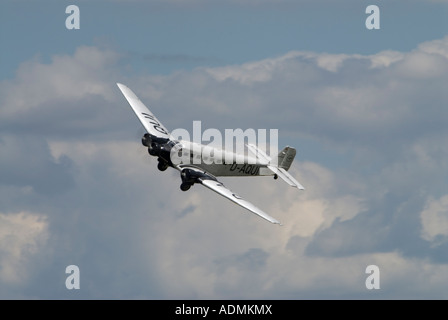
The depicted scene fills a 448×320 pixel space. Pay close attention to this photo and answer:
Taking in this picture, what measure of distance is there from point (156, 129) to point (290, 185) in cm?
1432

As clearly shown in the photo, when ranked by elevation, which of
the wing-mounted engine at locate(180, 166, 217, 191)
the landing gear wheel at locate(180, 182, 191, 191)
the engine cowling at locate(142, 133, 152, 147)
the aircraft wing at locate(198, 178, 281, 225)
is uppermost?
Answer: the engine cowling at locate(142, 133, 152, 147)

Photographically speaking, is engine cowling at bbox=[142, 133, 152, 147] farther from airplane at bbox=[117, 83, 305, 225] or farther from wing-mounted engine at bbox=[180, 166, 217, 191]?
wing-mounted engine at bbox=[180, 166, 217, 191]

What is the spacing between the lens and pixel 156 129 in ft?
283

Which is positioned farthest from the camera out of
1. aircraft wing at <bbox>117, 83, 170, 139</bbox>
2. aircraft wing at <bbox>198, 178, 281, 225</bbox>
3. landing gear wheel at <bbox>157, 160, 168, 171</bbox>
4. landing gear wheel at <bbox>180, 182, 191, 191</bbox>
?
aircraft wing at <bbox>117, 83, 170, 139</bbox>

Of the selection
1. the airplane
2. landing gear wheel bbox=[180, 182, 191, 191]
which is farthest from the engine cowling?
landing gear wheel bbox=[180, 182, 191, 191]

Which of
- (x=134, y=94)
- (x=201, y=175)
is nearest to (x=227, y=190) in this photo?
(x=201, y=175)

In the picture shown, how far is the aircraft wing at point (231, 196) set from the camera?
7429 centimetres

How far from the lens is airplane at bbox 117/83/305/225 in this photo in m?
80.1

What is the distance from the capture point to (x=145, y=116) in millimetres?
89750

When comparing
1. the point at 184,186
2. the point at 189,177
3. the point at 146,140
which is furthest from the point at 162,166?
the point at 189,177

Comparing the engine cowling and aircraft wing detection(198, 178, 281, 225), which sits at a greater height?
the engine cowling

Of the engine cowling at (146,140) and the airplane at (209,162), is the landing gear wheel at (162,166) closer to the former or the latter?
the airplane at (209,162)

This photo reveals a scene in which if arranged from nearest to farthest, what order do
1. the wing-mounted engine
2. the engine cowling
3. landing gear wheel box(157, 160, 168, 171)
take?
the wing-mounted engine
landing gear wheel box(157, 160, 168, 171)
the engine cowling
